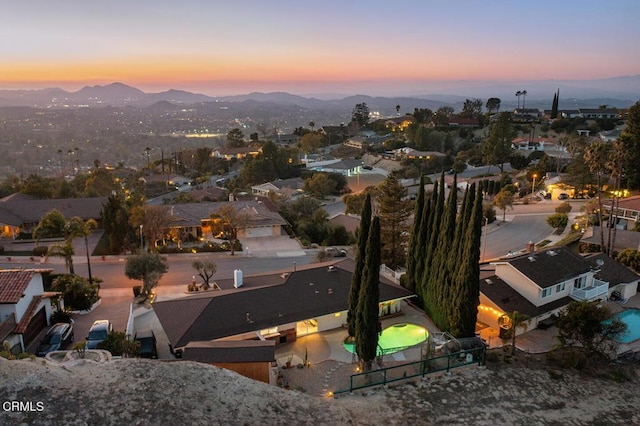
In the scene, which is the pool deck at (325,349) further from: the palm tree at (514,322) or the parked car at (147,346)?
the parked car at (147,346)

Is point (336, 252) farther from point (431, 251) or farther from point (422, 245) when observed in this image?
point (431, 251)

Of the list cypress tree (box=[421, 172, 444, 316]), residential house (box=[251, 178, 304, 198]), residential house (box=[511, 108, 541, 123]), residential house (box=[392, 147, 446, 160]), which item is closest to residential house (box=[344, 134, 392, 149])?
residential house (box=[392, 147, 446, 160])

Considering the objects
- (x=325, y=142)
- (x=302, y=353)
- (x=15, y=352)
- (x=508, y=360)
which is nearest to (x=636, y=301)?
(x=508, y=360)

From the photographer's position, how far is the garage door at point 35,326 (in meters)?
20.2

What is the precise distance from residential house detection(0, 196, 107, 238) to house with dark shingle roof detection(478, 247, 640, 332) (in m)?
36.3

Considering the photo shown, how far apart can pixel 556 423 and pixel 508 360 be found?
13.2 ft

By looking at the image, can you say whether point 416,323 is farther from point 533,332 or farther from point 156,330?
point 156,330

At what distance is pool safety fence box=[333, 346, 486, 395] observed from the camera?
16578 millimetres

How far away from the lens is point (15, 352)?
18.6m

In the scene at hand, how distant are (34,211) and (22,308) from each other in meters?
28.9

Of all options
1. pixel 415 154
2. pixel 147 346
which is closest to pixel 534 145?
pixel 415 154

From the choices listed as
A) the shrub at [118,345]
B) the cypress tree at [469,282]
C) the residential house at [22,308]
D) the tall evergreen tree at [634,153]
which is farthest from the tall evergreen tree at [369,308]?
the tall evergreen tree at [634,153]

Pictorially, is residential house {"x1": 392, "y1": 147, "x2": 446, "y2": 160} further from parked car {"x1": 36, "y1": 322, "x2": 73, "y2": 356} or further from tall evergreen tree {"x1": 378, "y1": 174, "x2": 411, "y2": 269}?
parked car {"x1": 36, "y1": 322, "x2": 73, "y2": 356}

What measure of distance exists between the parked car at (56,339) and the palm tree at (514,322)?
20.2 m
